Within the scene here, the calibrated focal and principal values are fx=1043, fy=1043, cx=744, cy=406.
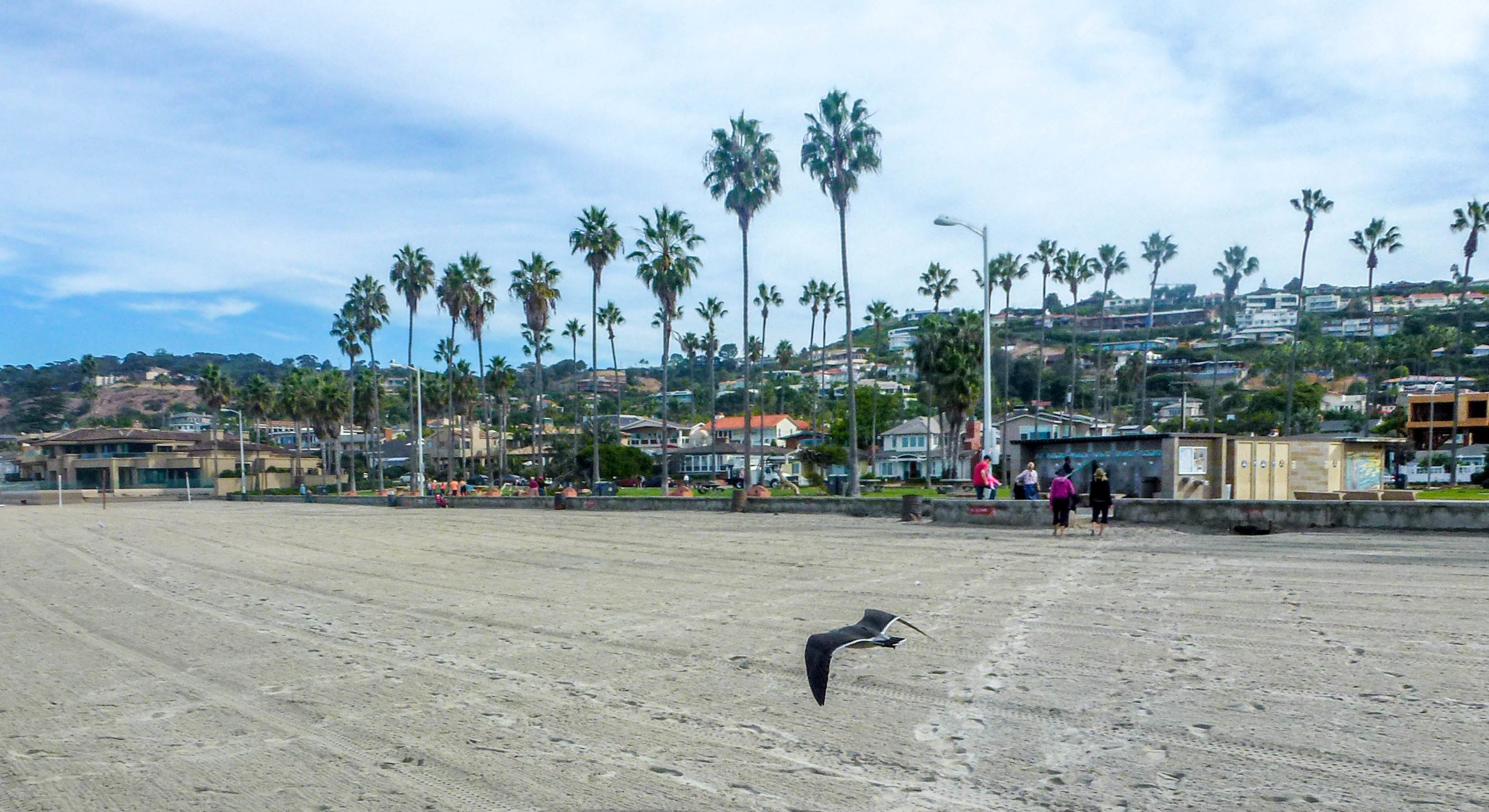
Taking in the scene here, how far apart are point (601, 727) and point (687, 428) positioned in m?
138

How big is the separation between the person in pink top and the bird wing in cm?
1274

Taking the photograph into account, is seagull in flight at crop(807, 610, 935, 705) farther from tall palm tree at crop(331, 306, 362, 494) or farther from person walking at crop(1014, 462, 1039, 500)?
tall palm tree at crop(331, 306, 362, 494)

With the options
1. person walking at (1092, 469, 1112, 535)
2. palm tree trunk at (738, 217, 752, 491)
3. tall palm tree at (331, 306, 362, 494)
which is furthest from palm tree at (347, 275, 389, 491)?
person walking at (1092, 469, 1112, 535)

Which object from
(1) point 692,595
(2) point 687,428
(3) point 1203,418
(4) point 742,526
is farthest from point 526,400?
(1) point 692,595

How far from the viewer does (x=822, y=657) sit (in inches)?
288

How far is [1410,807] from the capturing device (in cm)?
495

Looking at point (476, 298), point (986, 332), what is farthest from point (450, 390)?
point (986, 332)

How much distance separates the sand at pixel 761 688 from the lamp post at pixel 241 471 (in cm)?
7346

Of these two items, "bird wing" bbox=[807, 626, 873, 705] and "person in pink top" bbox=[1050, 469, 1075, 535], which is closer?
"bird wing" bbox=[807, 626, 873, 705]

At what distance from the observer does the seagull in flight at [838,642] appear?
23.7 feet

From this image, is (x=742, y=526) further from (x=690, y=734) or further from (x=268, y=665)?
(x=690, y=734)

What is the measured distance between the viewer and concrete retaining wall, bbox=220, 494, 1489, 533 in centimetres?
1780

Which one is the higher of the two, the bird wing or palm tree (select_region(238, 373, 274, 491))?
palm tree (select_region(238, 373, 274, 491))

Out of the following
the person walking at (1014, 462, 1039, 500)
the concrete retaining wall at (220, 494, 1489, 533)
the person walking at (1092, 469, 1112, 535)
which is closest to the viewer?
the concrete retaining wall at (220, 494, 1489, 533)
